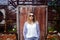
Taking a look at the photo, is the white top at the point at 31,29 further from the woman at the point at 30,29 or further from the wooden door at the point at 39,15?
the wooden door at the point at 39,15

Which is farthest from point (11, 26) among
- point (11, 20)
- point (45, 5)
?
point (45, 5)

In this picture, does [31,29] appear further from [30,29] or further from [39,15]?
[39,15]

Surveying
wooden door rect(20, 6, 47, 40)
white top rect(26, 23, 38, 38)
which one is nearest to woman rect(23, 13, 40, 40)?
white top rect(26, 23, 38, 38)

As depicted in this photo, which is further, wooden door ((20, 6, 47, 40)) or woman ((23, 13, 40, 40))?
wooden door ((20, 6, 47, 40))

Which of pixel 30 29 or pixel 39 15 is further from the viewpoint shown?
pixel 39 15

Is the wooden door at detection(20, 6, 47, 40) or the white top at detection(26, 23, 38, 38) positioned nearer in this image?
the white top at detection(26, 23, 38, 38)

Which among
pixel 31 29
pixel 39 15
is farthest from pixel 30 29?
pixel 39 15

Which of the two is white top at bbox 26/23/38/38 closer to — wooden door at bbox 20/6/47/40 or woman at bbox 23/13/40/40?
woman at bbox 23/13/40/40

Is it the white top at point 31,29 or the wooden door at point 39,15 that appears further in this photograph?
the wooden door at point 39,15

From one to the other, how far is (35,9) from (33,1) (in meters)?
0.37

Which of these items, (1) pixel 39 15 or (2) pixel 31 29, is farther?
(1) pixel 39 15

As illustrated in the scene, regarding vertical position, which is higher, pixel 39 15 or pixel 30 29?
pixel 39 15

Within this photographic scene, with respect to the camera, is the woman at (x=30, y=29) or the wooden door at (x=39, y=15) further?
the wooden door at (x=39, y=15)

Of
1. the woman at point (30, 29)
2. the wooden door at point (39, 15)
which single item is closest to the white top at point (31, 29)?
the woman at point (30, 29)
